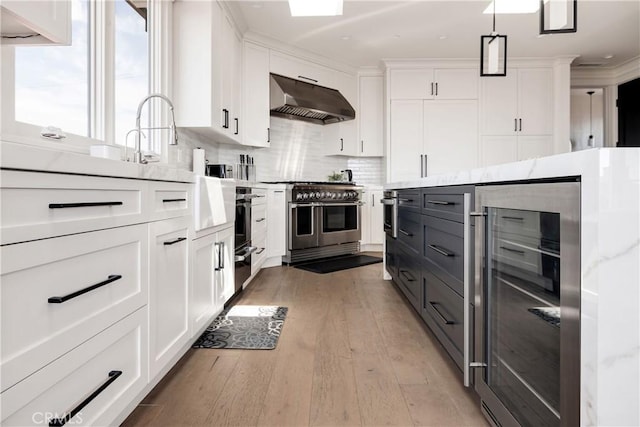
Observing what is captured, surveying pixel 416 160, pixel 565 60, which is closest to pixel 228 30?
pixel 416 160

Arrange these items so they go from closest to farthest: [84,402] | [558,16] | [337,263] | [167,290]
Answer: [84,402], [167,290], [558,16], [337,263]

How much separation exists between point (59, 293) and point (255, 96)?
3.92m

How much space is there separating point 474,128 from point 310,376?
187 inches

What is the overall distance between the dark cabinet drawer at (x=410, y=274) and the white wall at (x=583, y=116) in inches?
220

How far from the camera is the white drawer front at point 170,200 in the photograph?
1497 mm

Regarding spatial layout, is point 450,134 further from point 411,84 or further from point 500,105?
point 411,84

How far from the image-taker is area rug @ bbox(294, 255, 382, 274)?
4.29 meters

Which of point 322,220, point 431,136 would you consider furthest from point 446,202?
point 431,136

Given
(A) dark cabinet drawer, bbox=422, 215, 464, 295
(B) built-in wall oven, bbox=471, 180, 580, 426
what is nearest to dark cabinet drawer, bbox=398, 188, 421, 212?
(A) dark cabinet drawer, bbox=422, 215, 464, 295

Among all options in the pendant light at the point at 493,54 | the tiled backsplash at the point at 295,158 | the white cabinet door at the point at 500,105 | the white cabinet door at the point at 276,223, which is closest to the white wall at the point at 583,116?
the white cabinet door at the point at 500,105

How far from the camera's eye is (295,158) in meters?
5.43

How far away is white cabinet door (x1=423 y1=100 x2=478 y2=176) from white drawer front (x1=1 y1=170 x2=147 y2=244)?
4.86 metres

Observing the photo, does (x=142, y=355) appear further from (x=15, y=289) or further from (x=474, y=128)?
(x=474, y=128)

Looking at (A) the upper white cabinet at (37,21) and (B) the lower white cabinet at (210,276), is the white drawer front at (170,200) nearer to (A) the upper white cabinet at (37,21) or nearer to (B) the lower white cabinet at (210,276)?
(B) the lower white cabinet at (210,276)
